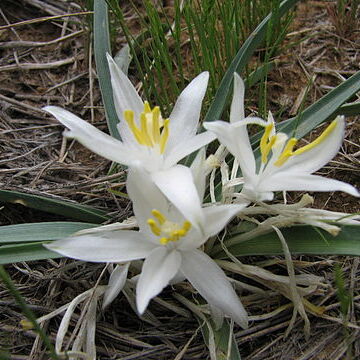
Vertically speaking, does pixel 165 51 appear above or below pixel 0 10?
below

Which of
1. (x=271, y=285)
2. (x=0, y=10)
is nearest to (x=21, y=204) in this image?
(x=271, y=285)

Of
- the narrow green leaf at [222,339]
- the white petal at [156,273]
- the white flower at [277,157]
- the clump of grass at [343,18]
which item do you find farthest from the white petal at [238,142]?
the clump of grass at [343,18]

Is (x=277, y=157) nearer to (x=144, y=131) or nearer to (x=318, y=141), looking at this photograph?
(x=318, y=141)

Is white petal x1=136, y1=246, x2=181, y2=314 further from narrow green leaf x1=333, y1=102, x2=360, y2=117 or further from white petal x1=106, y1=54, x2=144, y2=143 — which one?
narrow green leaf x1=333, y1=102, x2=360, y2=117

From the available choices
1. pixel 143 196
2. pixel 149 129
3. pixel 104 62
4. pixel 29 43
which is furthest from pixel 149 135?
pixel 29 43

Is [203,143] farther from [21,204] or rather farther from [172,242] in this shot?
[21,204]

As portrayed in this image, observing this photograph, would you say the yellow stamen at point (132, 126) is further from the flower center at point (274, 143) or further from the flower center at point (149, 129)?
the flower center at point (274, 143)
